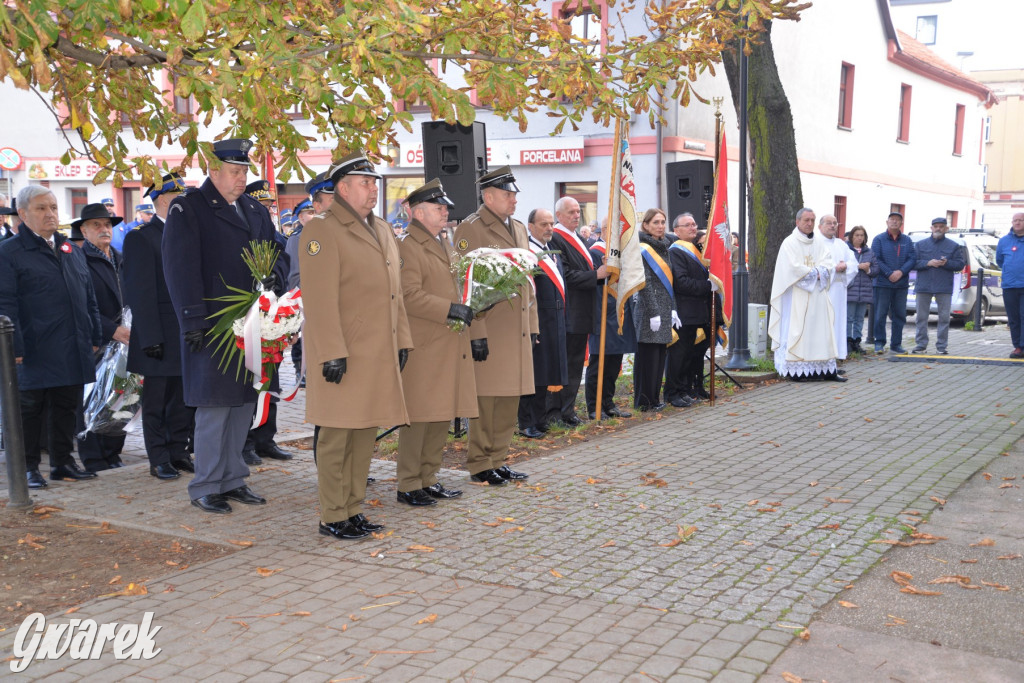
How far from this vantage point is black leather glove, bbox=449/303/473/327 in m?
6.45

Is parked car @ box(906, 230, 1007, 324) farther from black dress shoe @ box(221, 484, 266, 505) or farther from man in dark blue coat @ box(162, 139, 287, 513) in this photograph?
man in dark blue coat @ box(162, 139, 287, 513)

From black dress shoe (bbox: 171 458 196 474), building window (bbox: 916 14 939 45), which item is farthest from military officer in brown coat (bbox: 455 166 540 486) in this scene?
building window (bbox: 916 14 939 45)

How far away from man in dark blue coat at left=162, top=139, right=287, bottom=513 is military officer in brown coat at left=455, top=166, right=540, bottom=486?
1.52m

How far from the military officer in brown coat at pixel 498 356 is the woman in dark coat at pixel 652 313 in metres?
3.22

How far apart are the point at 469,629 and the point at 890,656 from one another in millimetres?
1774

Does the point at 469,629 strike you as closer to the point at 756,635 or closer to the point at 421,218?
the point at 756,635

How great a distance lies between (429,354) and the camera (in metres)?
6.69

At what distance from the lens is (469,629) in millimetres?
4516

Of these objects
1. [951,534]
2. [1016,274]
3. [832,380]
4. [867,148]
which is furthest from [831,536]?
[867,148]

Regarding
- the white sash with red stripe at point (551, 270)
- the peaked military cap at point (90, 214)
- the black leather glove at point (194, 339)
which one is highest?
the peaked military cap at point (90, 214)

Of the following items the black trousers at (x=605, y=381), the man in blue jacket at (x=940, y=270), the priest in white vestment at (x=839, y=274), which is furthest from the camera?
the man in blue jacket at (x=940, y=270)

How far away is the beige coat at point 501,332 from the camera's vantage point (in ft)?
23.7

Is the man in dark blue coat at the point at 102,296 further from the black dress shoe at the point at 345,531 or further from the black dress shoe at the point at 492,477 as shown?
the black dress shoe at the point at 492,477

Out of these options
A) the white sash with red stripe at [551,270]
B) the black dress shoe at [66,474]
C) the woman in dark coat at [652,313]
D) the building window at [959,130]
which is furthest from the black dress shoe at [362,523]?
the building window at [959,130]
